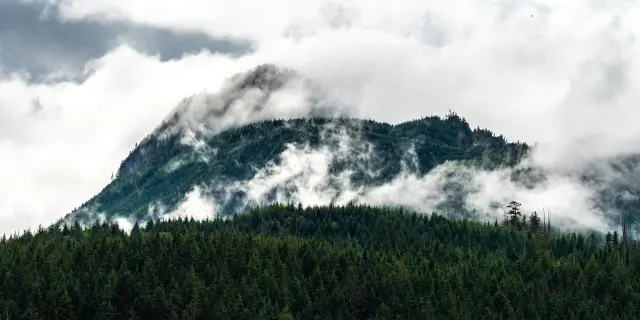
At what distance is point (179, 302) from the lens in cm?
19438

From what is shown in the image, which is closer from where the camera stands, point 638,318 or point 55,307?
point 55,307

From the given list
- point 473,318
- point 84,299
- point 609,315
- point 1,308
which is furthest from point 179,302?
point 609,315

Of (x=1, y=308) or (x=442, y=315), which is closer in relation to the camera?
(x=1, y=308)

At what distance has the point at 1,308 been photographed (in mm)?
179125

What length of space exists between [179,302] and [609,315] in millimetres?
107225

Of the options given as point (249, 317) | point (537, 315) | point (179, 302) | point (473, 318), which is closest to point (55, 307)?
point (179, 302)

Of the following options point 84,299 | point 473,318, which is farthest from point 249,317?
point 473,318

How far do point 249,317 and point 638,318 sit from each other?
9754 centimetres

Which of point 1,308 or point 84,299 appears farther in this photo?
point 84,299

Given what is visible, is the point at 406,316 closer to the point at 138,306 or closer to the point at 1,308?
the point at 138,306

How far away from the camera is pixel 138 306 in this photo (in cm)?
19300

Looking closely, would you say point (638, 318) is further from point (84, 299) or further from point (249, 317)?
point (84, 299)

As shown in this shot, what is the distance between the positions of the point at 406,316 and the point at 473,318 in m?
16.5

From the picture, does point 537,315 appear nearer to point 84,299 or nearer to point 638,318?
point 638,318
